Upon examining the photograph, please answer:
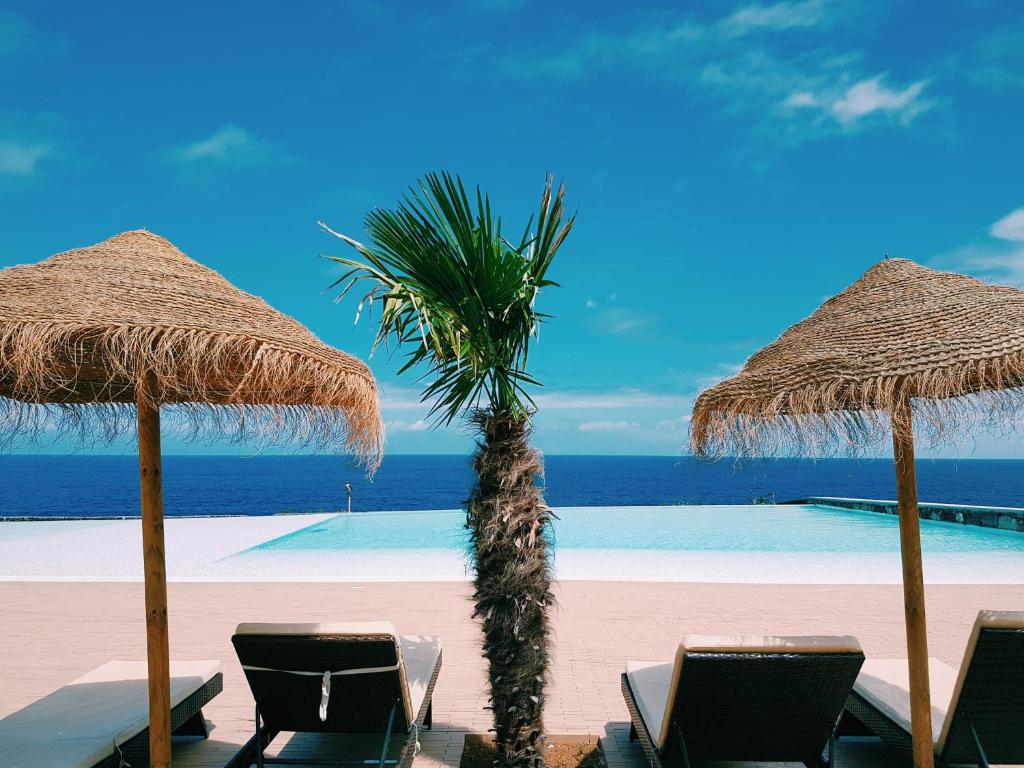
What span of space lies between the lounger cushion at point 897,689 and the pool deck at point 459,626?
385 millimetres

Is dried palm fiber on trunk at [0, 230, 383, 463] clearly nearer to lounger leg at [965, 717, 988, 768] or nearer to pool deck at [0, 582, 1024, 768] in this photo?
A: pool deck at [0, 582, 1024, 768]

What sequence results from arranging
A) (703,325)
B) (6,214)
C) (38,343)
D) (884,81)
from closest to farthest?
1. (38,343)
2. (884,81)
3. (6,214)
4. (703,325)

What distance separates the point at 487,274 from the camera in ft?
9.96

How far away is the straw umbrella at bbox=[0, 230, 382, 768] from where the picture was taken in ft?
7.35

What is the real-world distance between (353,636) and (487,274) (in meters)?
1.66

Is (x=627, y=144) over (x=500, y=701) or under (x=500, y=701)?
over

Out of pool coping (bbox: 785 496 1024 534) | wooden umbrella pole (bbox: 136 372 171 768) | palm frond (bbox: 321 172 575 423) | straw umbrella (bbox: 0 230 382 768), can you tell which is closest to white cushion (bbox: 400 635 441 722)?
wooden umbrella pole (bbox: 136 372 171 768)

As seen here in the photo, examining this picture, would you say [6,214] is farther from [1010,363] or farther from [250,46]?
[1010,363]

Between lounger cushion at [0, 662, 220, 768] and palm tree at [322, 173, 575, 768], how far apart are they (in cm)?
165

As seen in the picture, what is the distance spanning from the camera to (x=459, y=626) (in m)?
6.33

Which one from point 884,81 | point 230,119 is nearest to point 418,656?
point 884,81

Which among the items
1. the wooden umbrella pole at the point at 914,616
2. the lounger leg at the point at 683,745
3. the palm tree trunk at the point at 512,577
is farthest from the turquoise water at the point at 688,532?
the wooden umbrella pole at the point at 914,616

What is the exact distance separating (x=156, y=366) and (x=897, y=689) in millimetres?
3700

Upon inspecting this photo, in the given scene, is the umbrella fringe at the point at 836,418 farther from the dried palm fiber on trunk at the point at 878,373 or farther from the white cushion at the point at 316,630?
the white cushion at the point at 316,630
